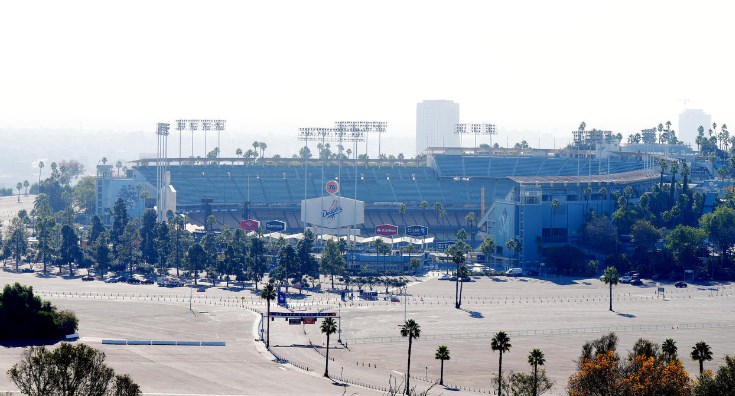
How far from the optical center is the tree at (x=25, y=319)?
124m

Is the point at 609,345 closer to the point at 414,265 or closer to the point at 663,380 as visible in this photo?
the point at 663,380

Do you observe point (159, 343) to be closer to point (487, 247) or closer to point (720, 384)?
point (720, 384)

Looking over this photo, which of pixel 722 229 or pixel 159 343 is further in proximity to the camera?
Result: pixel 722 229

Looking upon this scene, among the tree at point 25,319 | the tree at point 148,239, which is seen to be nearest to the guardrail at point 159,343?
the tree at point 25,319

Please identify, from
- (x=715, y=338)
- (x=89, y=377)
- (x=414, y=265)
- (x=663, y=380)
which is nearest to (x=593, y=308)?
(x=715, y=338)

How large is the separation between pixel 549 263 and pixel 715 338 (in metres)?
53.5

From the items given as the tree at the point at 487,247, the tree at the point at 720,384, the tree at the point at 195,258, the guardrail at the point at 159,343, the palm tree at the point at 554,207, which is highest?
the palm tree at the point at 554,207

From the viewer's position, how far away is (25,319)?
12438cm

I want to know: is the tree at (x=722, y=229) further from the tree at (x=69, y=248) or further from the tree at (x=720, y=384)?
the tree at (x=720, y=384)

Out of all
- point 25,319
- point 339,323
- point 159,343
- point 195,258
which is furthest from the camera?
point 195,258

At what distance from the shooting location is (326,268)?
172375 mm

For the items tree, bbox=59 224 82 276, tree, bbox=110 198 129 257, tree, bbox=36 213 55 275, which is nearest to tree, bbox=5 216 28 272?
tree, bbox=36 213 55 275

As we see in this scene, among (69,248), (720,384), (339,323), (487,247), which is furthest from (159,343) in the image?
(487,247)

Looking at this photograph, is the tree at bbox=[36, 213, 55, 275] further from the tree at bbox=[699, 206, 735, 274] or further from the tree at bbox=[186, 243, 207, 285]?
the tree at bbox=[699, 206, 735, 274]
